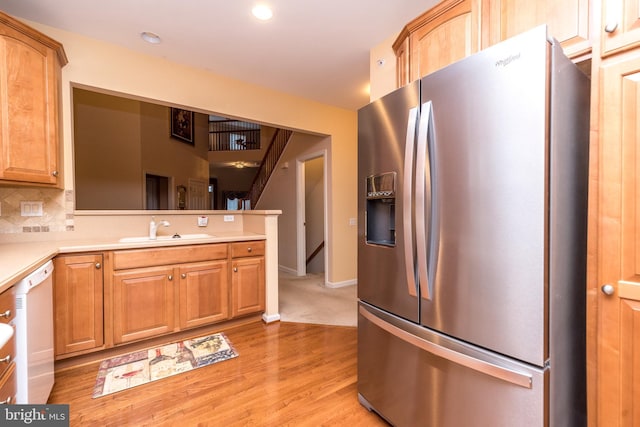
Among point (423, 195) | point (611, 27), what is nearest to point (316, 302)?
point (423, 195)

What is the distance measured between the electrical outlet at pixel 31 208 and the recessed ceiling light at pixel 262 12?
2.34 meters

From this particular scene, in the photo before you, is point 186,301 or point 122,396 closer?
point 122,396

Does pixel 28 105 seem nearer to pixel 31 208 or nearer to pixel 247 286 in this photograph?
pixel 31 208

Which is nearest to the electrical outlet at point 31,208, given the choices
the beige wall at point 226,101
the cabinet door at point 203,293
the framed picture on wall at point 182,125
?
the beige wall at point 226,101

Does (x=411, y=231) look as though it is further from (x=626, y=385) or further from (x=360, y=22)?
(x=360, y=22)

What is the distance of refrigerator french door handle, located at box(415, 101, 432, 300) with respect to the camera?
49.4 inches

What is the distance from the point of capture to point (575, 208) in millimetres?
1112

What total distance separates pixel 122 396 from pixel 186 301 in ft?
2.67

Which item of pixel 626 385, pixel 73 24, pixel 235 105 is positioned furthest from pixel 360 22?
pixel 626 385

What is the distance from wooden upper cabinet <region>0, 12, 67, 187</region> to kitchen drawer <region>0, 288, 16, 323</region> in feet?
3.64

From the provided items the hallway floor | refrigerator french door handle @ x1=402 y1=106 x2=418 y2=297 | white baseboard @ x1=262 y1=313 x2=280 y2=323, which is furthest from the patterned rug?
refrigerator french door handle @ x1=402 y1=106 x2=418 y2=297

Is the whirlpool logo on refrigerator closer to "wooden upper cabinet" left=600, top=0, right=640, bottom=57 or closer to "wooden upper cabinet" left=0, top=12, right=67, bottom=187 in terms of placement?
"wooden upper cabinet" left=600, top=0, right=640, bottom=57

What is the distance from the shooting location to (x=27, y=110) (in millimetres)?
1993

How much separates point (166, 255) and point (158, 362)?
832 millimetres
